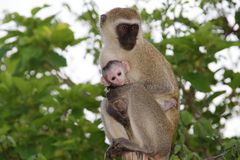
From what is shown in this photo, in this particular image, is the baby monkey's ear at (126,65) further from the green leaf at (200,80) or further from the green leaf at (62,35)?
the green leaf at (62,35)

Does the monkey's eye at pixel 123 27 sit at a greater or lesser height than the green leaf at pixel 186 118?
greater

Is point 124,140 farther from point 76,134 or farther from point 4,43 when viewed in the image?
point 4,43

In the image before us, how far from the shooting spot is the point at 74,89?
7.63 m

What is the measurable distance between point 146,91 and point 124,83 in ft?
0.89

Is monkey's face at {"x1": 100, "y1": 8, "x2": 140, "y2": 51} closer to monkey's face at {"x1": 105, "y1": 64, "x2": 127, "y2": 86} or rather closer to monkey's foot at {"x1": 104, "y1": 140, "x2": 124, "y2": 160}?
monkey's face at {"x1": 105, "y1": 64, "x2": 127, "y2": 86}

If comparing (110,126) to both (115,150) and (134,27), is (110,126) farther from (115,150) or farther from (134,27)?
(134,27)

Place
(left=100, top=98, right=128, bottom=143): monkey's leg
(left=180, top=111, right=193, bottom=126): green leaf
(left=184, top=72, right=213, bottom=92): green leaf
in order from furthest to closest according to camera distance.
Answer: (left=184, top=72, right=213, bottom=92): green leaf < (left=180, top=111, right=193, bottom=126): green leaf < (left=100, top=98, right=128, bottom=143): monkey's leg

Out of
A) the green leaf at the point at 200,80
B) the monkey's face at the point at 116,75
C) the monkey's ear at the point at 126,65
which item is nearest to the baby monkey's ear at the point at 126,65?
the monkey's ear at the point at 126,65

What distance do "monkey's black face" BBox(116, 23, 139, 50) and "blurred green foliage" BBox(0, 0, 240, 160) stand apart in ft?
2.02

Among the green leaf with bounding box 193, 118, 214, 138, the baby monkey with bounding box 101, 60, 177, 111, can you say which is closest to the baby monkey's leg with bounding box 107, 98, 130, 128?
the baby monkey with bounding box 101, 60, 177, 111

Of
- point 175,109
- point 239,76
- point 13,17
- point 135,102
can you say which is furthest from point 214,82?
point 13,17

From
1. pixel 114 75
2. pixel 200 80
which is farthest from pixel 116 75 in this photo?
pixel 200 80

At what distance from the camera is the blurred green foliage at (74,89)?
7.47 m

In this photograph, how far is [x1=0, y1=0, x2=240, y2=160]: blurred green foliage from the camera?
7.47m
